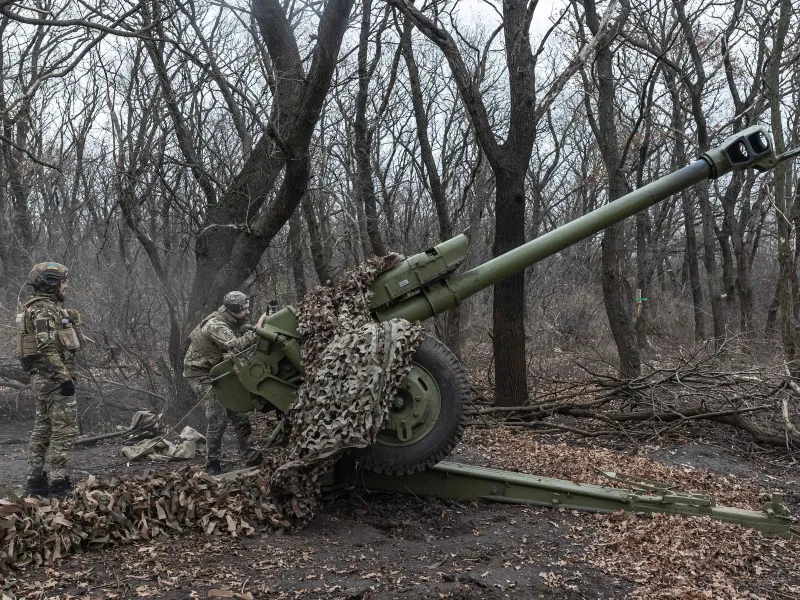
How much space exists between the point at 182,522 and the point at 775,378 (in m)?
6.86

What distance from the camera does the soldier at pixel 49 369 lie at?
6.63 m

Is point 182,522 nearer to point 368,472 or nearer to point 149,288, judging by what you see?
point 368,472

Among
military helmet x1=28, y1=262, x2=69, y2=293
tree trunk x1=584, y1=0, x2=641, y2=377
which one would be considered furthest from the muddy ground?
tree trunk x1=584, y1=0, x2=641, y2=377

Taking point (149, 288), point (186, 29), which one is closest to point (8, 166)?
point (149, 288)

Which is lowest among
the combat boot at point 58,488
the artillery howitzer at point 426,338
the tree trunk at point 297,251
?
the combat boot at point 58,488

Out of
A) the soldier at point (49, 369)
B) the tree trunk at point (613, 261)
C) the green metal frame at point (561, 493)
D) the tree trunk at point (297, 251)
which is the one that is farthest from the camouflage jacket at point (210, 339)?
the tree trunk at point (297, 251)

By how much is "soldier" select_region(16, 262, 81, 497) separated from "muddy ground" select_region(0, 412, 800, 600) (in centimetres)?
201

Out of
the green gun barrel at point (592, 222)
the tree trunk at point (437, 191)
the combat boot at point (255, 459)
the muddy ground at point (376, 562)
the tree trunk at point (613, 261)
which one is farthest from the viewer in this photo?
the tree trunk at point (437, 191)

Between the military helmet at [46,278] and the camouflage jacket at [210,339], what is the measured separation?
1398 millimetres

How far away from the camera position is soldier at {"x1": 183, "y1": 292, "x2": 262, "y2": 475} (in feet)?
24.1

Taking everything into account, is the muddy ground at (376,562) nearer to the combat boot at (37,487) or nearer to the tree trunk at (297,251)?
the combat boot at (37,487)

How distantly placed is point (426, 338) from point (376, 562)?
1689 millimetres

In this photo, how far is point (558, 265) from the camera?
26656 millimetres

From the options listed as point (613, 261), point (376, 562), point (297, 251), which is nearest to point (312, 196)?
point (297, 251)
